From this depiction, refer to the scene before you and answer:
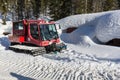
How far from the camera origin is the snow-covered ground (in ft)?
32.9

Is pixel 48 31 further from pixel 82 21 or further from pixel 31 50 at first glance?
pixel 82 21

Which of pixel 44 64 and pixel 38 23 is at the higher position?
pixel 38 23

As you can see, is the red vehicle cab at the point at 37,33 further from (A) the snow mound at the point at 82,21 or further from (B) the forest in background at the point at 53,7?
(B) the forest in background at the point at 53,7

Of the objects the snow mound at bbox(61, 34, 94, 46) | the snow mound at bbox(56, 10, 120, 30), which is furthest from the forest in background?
the snow mound at bbox(61, 34, 94, 46)

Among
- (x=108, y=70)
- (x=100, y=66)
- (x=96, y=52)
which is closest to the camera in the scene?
(x=108, y=70)

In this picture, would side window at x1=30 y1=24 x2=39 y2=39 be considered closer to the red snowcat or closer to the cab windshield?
the red snowcat

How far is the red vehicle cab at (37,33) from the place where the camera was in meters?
15.9

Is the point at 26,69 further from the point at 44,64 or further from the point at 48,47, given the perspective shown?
the point at 48,47

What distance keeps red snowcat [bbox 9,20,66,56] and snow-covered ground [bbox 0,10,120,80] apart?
1.57 ft

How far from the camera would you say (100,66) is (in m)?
11.8

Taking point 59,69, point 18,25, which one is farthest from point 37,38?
point 59,69

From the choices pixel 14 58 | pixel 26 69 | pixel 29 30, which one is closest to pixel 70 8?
pixel 29 30

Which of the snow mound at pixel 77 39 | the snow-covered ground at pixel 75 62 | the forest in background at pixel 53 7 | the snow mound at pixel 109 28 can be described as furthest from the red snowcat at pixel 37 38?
the forest in background at pixel 53 7

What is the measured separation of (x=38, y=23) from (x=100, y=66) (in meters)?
5.77
